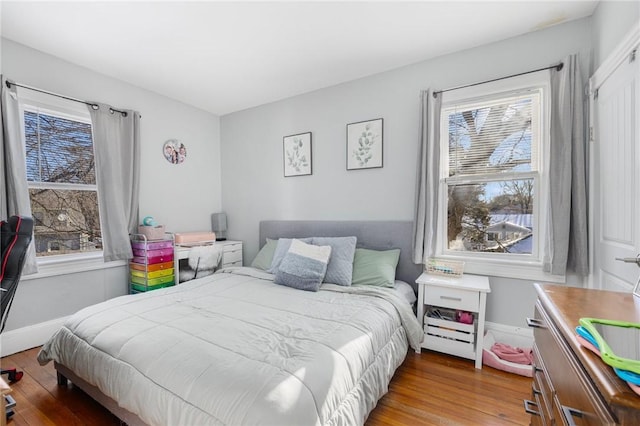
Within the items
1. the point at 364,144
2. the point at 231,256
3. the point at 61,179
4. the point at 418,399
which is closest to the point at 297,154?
the point at 364,144

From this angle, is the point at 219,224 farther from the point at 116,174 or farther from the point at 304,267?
the point at 304,267

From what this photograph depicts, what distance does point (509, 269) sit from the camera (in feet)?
7.72

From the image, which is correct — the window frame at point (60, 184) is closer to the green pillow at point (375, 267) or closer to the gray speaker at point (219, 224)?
the gray speaker at point (219, 224)

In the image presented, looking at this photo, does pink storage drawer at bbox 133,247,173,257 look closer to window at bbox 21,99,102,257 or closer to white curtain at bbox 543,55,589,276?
window at bbox 21,99,102,257

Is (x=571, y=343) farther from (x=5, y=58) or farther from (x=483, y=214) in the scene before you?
(x=5, y=58)

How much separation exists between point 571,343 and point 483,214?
1971mm

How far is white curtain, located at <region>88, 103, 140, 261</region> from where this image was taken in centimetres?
278

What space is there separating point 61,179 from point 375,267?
121 inches

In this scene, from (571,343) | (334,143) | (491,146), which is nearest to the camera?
(571,343)

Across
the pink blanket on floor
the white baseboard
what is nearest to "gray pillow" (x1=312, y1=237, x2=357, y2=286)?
the pink blanket on floor

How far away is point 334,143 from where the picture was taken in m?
3.17

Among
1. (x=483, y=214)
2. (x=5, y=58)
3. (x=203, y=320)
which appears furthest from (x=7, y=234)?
(x=483, y=214)

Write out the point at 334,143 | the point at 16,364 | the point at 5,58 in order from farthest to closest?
the point at 334,143
the point at 5,58
the point at 16,364

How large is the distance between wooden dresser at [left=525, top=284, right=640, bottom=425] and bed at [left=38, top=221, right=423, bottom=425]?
0.76m
